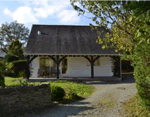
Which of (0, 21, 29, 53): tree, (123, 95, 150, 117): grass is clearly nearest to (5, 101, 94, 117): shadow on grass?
(123, 95, 150, 117): grass

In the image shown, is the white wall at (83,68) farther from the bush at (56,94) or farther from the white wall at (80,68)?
the bush at (56,94)

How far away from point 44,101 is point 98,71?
12.3 m

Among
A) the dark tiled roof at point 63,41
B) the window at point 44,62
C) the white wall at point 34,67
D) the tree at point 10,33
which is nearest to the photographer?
the dark tiled roof at point 63,41

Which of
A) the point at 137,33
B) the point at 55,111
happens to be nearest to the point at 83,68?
the point at 55,111

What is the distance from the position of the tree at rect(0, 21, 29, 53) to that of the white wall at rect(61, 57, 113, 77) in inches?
1226

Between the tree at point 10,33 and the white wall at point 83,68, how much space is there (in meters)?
31.1

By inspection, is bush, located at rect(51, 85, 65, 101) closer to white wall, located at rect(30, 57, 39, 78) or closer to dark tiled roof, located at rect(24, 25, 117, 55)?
dark tiled roof, located at rect(24, 25, 117, 55)

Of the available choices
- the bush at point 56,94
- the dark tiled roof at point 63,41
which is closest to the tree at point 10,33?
the dark tiled roof at point 63,41

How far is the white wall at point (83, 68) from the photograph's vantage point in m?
19.7

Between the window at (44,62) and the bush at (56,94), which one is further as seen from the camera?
the window at (44,62)

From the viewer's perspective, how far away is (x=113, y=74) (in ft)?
66.0

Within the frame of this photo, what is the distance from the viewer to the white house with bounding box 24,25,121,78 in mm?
17922

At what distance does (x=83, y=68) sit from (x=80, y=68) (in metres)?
0.33

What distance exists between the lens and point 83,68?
1970cm
